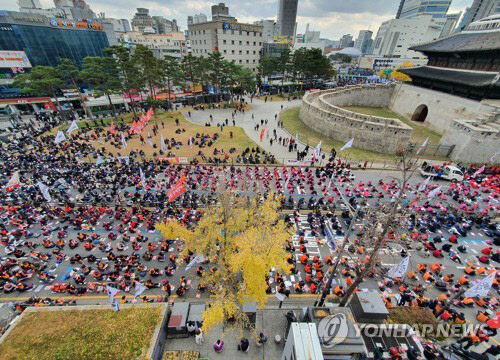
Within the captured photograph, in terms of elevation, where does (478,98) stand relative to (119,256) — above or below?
above

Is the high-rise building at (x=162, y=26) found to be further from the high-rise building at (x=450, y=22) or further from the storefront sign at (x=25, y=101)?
the high-rise building at (x=450, y=22)

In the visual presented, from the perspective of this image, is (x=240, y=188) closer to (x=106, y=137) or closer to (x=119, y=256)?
(x=119, y=256)

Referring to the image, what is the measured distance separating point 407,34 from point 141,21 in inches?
7028

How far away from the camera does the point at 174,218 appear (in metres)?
20.8

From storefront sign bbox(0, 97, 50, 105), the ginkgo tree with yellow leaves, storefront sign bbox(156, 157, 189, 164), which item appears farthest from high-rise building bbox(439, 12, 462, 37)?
storefront sign bbox(0, 97, 50, 105)

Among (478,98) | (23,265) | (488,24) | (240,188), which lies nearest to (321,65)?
(488,24)

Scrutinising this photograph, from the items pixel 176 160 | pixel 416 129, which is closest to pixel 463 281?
pixel 176 160

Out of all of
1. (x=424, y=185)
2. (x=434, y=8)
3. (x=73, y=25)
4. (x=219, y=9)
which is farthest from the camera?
(x=434, y=8)

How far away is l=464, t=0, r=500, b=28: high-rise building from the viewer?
13712 cm

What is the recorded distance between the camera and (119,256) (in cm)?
1747

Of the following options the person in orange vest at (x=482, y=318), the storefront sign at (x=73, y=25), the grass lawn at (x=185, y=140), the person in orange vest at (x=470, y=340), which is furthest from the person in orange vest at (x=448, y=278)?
the storefront sign at (x=73, y=25)

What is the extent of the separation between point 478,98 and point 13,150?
75.3m

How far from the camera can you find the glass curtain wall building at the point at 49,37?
5059cm

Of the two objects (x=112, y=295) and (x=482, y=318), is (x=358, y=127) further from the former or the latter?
(x=112, y=295)
